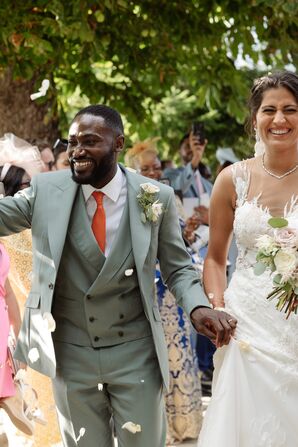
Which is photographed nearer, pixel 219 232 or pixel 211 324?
pixel 211 324

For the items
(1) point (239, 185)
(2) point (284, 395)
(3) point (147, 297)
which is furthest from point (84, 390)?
(1) point (239, 185)

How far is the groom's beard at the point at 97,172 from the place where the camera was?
5121mm

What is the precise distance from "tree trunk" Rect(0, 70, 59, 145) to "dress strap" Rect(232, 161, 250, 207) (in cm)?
592

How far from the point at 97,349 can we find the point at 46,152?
4.79 m

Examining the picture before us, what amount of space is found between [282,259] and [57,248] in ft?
3.47

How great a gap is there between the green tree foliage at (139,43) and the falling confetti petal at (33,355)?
16.9ft

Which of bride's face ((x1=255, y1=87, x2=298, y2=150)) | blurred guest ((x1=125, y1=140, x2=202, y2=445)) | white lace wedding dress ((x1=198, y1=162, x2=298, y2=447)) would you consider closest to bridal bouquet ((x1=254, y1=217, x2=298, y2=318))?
white lace wedding dress ((x1=198, y1=162, x2=298, y2=447))

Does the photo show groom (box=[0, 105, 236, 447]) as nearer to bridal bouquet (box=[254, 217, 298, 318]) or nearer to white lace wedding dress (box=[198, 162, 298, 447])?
white lace wedding dress (box=[198, 162, 298, 447])

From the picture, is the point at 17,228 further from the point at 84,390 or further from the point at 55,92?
the point at 55,92

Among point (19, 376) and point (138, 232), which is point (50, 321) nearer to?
point (138, 232)

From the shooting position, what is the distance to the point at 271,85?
18.6 ft

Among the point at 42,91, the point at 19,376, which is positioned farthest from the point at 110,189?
the point at 42,91

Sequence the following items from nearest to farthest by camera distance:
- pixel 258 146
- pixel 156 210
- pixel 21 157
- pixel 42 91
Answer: pixel 156 210 → pixel 258 146 → pixel 42 91 → pixel 21 157

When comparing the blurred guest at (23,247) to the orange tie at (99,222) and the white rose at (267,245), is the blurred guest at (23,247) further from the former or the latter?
the white rose at (267,245)
